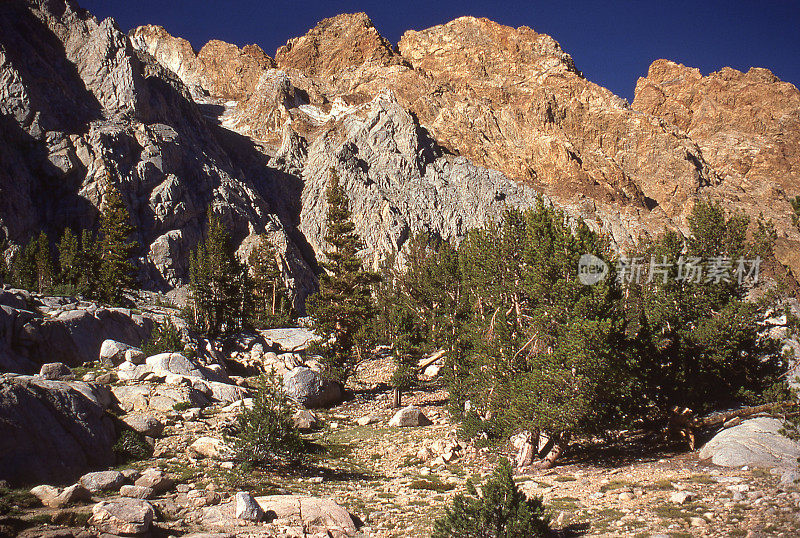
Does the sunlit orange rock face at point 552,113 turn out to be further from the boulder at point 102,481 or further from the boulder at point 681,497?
the boulder at point 102,481

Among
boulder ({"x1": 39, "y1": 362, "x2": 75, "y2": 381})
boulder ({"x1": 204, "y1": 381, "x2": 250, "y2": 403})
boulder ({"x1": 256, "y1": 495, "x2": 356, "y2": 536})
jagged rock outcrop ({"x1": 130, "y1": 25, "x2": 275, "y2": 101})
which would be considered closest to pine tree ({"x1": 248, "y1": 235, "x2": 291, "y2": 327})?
boulder ({"x1": 204, "y1": 381, "x2": 250, "y2": 403})

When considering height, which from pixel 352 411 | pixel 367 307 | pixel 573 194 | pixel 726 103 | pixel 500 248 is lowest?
pixel 352 411

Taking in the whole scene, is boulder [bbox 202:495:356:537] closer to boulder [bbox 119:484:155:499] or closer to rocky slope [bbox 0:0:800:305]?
boulder [bbox 119:484:155:499]

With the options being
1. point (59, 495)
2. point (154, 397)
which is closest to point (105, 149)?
point (154, 397)

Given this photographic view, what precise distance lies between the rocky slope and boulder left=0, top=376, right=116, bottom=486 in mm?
71706

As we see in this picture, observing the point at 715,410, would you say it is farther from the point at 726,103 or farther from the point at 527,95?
the point at 726,103

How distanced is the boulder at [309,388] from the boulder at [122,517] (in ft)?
55.8

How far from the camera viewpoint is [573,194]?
12506cm

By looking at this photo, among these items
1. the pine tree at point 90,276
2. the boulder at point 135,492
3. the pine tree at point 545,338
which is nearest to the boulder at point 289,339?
the pine tree at point 90,276

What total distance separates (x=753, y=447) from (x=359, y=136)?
121906 mm

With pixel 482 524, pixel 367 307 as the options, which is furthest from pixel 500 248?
pixel 367 307

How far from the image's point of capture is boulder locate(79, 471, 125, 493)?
35.7 feet

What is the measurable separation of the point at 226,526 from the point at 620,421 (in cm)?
1281

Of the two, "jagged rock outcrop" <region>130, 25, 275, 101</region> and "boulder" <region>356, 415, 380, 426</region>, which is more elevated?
"jagged rock outcrop" <region>130, 25, 275, 101</region>
